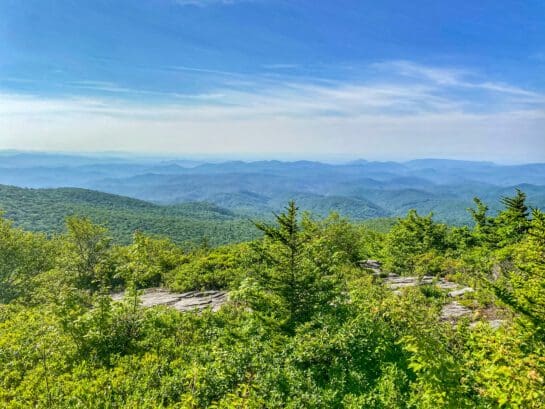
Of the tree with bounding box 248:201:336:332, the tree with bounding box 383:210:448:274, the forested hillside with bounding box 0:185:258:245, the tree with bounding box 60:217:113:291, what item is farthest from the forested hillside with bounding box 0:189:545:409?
the forested hillside with bounding box 0:185:258:245

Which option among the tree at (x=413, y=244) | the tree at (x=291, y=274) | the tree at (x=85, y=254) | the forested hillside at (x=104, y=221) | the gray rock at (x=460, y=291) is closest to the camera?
the tree at (x=291, y=274)

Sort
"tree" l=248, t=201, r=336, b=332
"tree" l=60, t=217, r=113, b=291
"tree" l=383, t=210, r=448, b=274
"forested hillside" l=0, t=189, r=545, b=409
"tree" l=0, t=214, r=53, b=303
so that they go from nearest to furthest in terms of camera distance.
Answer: "forested hillside" l=0, t=189, r=545, b=409, "tree" l=248, t=201, r=336, b=332, "tree" l=383, t=210, r=448, b=274, "tree" l=60, t=217, r=113, b=291, "tree" l=0, t=214, r=53, b=303

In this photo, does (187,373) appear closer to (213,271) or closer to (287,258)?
(287,258)

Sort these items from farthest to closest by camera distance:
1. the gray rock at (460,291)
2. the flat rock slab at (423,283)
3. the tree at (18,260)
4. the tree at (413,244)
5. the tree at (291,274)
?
the tree at (18,260)
the tree at (413,244)
the flat rock slab at (423,283)
the gray rock at (460,291)
the tree at (291,274)

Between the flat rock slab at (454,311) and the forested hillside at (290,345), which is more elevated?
the forested hillside at (290,345)

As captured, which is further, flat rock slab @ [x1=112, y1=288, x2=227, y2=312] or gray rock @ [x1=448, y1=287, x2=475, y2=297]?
flat rock slab @ [x1=112, y1=288, x2=227, y2=312]

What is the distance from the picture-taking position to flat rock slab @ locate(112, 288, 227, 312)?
696 inches

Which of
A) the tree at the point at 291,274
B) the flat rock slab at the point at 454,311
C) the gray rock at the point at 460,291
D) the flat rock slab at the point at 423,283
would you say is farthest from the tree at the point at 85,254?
the gray rock at the point at 460,291

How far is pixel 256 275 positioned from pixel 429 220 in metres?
25.5

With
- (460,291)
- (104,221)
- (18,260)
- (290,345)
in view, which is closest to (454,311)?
(460,291)

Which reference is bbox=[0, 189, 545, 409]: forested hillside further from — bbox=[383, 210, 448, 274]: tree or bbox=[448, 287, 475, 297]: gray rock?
bbox=[383, 210, 448, 274]: tree

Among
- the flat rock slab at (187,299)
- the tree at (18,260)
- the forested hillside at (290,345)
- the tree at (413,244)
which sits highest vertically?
the forested hillside at (290,345)

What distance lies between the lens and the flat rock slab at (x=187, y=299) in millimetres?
17688

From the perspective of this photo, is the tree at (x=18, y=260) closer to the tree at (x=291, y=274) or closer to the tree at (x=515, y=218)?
the tree at (x=291, y=274)
